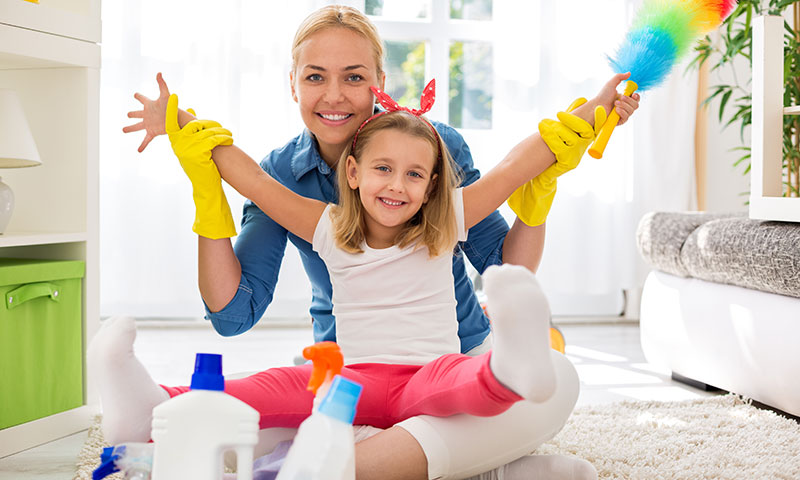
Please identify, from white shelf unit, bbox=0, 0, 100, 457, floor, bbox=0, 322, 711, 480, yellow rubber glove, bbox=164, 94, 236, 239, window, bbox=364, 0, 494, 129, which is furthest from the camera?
window, bbox=364, 0, 494, 129

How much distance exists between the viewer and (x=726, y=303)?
1.77 meters

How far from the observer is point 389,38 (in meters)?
3.01

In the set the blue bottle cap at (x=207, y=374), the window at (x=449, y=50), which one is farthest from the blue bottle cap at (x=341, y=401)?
the window at (x=449, y=50)

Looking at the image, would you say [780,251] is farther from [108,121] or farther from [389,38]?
[108,121]

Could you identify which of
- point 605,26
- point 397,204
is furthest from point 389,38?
point 397,204

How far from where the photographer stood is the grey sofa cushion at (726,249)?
5.13 ft

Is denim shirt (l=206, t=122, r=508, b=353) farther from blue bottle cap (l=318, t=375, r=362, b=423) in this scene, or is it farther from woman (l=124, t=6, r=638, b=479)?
blue bottle cap (l=318, t=375, r=362, b=423)

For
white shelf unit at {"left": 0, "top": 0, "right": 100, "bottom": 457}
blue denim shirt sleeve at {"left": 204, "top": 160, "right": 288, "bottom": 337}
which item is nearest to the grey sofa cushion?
blue denim shirt sleeve at {"left": 204, "top": 160, "right": 288, "bottom": 337}

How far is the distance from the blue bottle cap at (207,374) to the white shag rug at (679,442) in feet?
1.64

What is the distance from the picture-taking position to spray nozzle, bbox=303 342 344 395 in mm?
816

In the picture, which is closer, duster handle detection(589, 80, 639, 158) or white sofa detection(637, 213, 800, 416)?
duster handle detection(589, 80, 639, 158)

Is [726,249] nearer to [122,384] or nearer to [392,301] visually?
[392,301]

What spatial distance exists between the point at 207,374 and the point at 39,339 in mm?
880

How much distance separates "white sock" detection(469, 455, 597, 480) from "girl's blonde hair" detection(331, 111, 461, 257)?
33cm
